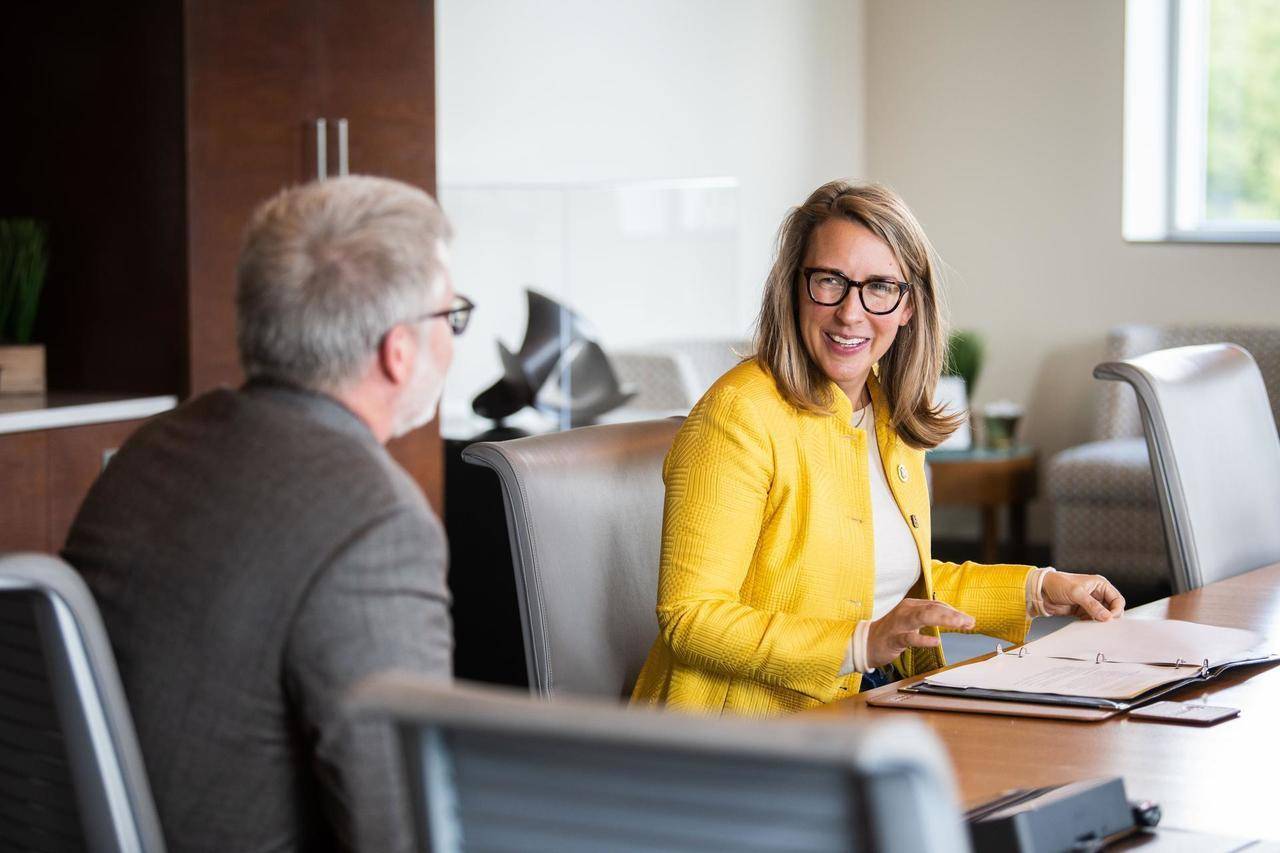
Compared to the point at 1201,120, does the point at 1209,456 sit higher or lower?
lower

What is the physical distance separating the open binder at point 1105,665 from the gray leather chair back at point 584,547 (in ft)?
1.42

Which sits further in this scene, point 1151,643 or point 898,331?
point 898,331

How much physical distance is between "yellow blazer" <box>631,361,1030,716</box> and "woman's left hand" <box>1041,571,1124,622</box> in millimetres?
52

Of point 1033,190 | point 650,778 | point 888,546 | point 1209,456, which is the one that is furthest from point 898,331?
point 1033,190

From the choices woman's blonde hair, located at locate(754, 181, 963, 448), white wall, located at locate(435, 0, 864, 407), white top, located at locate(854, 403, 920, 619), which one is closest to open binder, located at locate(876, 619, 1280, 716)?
white top, located at locate(854, 403, 920, 619)

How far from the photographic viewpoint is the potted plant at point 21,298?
11.9 feet

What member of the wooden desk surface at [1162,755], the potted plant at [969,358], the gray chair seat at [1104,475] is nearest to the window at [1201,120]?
the potted plant at [969,358]

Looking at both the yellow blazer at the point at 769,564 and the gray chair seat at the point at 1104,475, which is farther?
the gray chair seat at the point at 1104,475

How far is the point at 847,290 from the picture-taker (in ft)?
6.96

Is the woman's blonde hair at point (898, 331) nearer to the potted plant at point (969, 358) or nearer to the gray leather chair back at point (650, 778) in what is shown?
the gray leather chair back at point (650, 778)

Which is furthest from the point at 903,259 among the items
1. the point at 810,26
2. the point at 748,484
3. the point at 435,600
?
the point at 810,26

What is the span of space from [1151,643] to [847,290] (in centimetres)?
59

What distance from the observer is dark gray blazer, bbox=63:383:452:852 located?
1208 millimetres

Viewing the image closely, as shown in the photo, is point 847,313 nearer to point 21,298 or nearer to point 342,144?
point 342,144
